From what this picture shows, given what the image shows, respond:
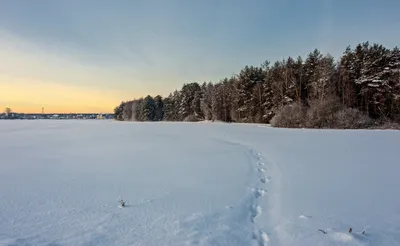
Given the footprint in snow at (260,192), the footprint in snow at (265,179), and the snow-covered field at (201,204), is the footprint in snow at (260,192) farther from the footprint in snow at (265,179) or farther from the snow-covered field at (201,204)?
the footprint in snow at (265,179)

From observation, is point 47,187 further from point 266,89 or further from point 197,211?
point 266,89

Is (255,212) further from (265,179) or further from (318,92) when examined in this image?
(318,92)

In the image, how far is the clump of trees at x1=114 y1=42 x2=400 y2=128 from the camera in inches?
865

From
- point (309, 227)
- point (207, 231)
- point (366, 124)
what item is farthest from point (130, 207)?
point (366, 124)

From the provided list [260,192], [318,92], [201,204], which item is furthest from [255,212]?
[318,92]

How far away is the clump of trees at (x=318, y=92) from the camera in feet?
72.1

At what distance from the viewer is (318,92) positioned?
2603cm

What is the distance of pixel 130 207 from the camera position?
3.26 m

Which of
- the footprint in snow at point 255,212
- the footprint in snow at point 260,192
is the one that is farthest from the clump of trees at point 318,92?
the footprint in snow at point 255,212

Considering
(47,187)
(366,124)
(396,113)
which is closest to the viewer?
(47,187)

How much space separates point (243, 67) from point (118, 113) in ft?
172

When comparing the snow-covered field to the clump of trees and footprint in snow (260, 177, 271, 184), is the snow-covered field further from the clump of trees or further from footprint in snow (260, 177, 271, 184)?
the clump of trees

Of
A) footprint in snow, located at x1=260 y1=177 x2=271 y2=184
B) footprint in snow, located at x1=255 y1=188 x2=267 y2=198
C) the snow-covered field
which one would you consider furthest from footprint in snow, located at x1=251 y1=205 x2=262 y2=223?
footprint in snow, located at x1=260 y1=177 x2=271 y2=184

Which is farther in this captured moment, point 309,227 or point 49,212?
point 49,212
